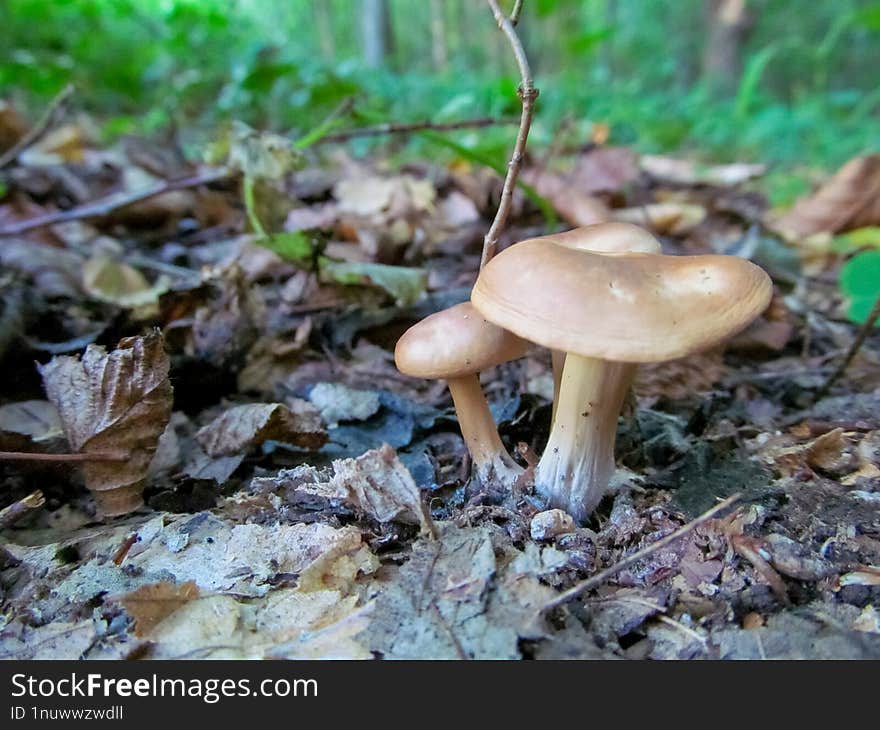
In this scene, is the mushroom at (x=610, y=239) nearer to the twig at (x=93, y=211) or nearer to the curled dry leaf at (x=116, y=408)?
the curled dry leaf at (x=116, y=408)

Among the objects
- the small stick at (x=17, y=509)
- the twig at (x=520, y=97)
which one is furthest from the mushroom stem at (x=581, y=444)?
the small stick at (x=17, y=509)

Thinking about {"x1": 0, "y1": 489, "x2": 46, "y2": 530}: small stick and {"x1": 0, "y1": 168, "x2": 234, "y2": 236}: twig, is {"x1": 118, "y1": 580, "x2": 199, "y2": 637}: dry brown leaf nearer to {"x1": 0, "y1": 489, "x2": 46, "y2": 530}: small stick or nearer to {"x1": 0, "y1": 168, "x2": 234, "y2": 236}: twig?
{"x1": 0, "y1": 489, "x2": 46, "y2": 530}: small stick

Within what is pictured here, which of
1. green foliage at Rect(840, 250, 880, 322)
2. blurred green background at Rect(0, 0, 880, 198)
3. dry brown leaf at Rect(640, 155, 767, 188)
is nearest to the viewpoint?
green foliage at Rect(840, 250, 880, 322)

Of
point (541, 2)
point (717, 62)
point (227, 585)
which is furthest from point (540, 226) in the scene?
point (717, 62)

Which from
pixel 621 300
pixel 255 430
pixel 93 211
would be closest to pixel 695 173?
pixel 93 211

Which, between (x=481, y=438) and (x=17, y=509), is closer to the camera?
(x=17, y=509)

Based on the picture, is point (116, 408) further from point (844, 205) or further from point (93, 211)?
point (844, 205)

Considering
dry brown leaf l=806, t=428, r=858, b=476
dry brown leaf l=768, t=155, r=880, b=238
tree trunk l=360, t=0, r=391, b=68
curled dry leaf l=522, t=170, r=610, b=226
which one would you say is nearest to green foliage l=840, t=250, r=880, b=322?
dry brown leaf l=806, t=428, r=858, b=476
